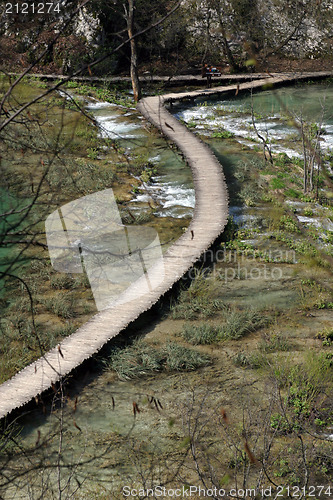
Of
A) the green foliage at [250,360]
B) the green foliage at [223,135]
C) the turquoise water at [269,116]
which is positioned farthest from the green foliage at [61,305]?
the green foliage at [223,135]

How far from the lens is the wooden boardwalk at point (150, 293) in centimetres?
661

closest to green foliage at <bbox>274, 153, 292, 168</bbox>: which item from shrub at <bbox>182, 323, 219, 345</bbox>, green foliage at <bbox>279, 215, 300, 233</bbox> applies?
green foliage at <bbox>279, 215, 300, 233</bbox>

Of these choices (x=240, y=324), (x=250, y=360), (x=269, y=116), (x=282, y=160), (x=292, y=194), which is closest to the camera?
(x=250, y=360)

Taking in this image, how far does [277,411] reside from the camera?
5.99 meters

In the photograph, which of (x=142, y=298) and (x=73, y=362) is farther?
(x=142, y=298)

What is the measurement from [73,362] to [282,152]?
9487mm

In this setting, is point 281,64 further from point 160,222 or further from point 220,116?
point 160,222

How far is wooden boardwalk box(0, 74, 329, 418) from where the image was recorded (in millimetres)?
6605

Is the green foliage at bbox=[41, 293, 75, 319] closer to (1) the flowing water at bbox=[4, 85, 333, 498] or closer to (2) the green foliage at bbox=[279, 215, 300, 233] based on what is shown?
(1) the flowing water at bbox=[4, 85, 333, 498]

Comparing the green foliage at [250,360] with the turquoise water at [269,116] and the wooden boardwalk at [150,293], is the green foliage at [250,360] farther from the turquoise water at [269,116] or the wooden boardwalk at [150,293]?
the turquoise water at [269,116]

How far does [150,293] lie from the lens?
8305mm

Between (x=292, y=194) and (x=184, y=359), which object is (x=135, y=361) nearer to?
(x=184, y=359)

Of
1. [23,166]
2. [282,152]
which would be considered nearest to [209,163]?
[282,152]

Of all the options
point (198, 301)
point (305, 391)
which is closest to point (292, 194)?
point (198, 301)
